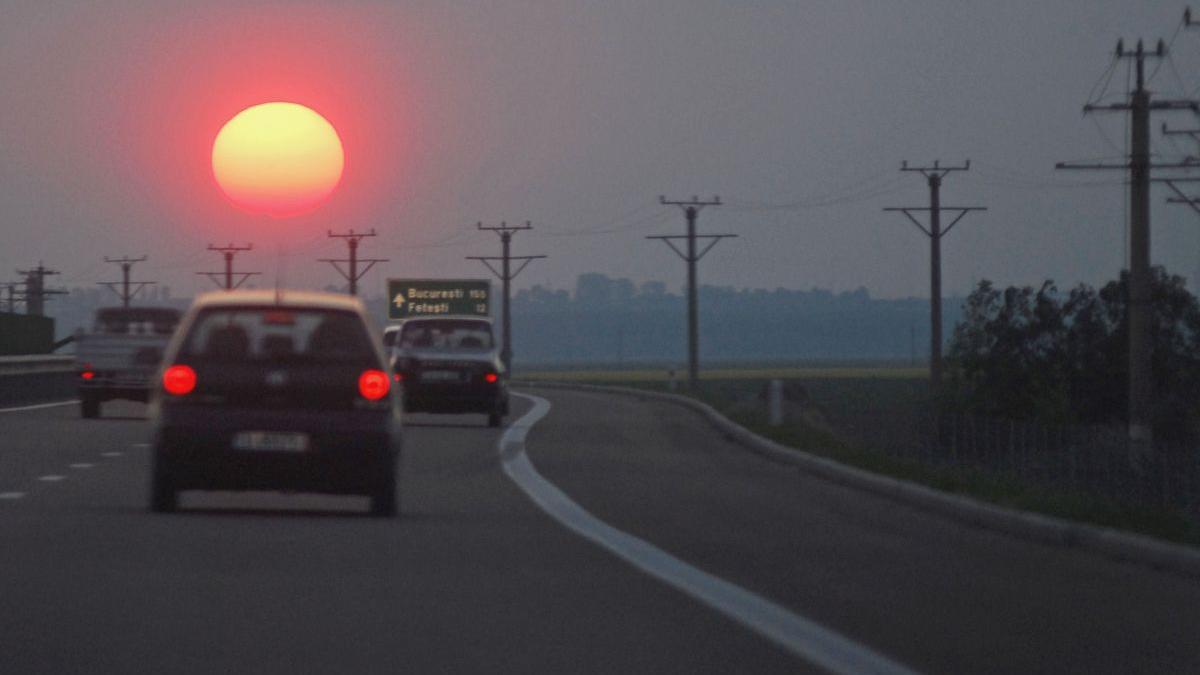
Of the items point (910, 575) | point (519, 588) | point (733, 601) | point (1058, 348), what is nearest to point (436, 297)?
point (1058, 348)

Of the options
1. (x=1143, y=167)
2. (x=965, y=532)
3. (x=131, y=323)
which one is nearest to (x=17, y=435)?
(x=131, y=323)

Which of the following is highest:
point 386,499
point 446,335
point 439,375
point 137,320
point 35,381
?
point 137,320

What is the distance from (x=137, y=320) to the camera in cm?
3800

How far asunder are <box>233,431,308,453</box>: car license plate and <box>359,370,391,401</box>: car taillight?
515mm

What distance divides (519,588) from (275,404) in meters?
4.46

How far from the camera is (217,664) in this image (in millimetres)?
8305

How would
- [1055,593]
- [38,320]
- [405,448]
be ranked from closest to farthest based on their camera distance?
[1055,593] < [405,448] < [38,320]

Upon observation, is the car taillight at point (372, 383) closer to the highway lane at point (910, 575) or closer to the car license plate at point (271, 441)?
the car license plate at point (271, 441)

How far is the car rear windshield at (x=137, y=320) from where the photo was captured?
37.7 meters

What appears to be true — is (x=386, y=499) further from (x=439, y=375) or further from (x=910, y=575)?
(x=439, y=375)

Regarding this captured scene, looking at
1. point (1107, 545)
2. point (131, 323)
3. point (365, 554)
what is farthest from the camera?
point (131, 323)

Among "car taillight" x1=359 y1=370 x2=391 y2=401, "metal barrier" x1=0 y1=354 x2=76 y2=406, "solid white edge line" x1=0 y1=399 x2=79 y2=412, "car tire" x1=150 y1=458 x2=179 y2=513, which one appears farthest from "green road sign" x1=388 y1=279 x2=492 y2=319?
"car taillight" x1=359 y1=370 x2=391 y2=401

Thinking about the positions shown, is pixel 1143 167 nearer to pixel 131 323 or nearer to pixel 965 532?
pixel 131 323

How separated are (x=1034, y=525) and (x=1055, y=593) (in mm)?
3478
